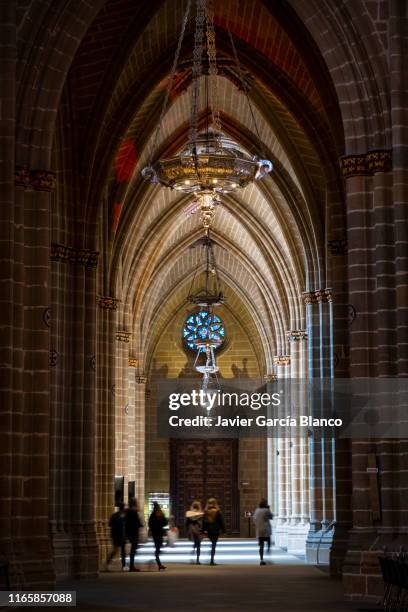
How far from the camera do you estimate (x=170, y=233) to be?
1578 inches

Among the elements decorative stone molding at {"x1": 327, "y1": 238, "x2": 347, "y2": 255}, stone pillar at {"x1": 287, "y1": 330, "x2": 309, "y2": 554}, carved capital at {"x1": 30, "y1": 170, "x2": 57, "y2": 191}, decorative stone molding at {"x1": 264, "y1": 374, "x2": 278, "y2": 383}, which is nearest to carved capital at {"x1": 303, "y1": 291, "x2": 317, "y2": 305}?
stone pillar at {"x1": 287, "y1": 330, "x2": 309, "y2": 554}

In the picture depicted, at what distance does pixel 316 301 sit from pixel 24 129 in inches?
524

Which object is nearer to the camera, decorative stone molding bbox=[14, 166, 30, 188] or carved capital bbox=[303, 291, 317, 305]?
decorative stone molding bbox=[14, 166, 30, 188]

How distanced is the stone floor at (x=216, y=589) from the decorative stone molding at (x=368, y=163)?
6176mm

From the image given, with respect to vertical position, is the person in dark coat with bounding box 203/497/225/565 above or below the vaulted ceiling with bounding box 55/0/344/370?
below

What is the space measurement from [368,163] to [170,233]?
2258 cm

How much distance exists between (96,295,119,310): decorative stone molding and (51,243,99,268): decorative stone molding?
13.8ft

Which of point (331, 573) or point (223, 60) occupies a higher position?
point (223, 60)

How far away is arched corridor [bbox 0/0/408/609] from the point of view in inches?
675

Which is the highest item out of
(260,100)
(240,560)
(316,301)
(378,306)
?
(260,100)

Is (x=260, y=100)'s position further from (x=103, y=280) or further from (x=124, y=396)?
(x=124, y=396)

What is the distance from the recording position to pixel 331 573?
877 inches

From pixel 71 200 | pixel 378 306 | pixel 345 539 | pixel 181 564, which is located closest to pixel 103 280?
pixel 71 200

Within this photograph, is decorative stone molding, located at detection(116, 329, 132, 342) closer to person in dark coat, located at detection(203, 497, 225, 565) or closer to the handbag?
the handbag
